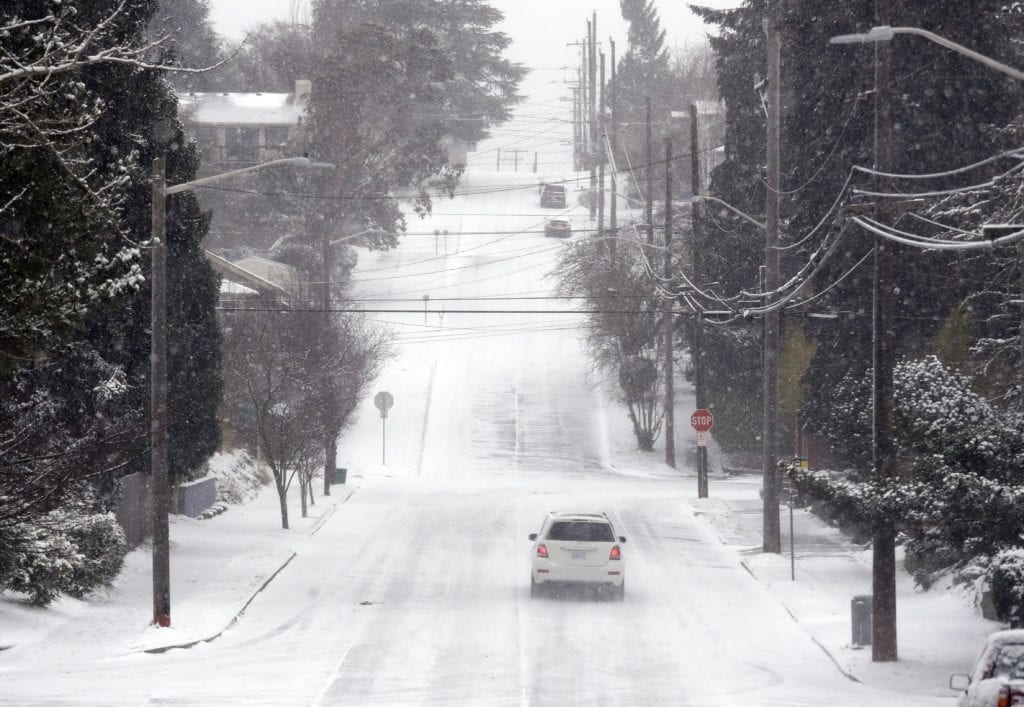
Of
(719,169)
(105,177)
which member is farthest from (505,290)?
→ (105,177)

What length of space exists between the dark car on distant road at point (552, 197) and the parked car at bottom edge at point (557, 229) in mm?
10745

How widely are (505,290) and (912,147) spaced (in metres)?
45.9

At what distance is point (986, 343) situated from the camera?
2614 centimetres

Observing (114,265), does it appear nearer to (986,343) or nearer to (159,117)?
(159,117)

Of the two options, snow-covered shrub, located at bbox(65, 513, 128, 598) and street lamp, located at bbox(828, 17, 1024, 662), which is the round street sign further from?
street lamp, located at bbox(828, 17, 1024, 662)

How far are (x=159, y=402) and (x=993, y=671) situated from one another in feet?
43.3

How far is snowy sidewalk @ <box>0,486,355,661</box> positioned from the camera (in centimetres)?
1973

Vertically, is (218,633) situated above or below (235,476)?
above

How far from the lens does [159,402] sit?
67.2ft

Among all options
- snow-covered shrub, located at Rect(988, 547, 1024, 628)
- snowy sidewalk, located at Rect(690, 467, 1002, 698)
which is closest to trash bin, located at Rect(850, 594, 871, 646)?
snowy sidewalk, located at Rect(690, 467, 1002, 698)

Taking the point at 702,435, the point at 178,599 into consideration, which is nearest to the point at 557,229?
the point at 702,435

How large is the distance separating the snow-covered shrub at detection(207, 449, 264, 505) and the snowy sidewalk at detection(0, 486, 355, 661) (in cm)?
340

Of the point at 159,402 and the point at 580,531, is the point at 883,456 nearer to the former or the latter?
the point at 580,531

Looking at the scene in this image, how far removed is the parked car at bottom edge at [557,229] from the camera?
86.8 m
